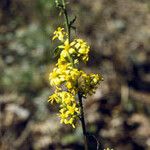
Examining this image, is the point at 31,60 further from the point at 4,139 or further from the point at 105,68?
the point at 4,139

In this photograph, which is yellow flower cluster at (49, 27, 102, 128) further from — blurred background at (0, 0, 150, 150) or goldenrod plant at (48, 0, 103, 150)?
blurred background at (0, 0, 150, 150)

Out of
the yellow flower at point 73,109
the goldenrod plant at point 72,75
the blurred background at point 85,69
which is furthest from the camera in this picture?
the blurred background at point 85,69

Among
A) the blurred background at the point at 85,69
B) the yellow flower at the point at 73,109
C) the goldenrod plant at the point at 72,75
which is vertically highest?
the goldenrod plant at the point at 72,75

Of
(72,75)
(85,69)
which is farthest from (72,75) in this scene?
(85,69)

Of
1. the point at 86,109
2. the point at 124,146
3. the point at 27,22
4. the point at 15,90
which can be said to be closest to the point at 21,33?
the point at 27,22

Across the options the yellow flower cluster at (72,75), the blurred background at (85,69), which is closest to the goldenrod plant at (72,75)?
the yellow flower cluster at (72,75)

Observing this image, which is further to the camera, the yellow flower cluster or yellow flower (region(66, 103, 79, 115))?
yellow flower (region(66, 103, 79, 115))

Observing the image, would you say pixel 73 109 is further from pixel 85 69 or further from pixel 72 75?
pixel 85 69

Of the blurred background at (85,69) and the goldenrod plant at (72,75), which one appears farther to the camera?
the blurred background at (85,69)

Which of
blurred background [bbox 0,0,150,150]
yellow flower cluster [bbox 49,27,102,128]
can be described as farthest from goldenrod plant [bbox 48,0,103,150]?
blurred background [bbox 0,0,150,150]

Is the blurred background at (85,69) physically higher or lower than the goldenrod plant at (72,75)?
lower

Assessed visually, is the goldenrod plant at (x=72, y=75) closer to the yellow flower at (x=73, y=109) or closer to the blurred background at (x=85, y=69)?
the yellow flower at (x=73, y=109)
